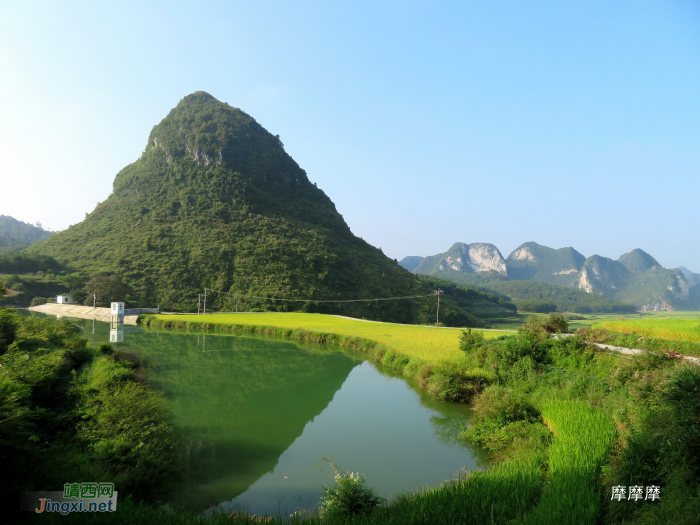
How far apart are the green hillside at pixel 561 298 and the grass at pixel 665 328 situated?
88.9 m

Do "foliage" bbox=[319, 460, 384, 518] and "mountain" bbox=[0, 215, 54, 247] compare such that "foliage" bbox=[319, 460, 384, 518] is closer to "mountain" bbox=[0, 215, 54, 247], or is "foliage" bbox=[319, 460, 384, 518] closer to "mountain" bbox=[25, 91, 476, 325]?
"mountain" bbox=[25, 91, 476, 325]

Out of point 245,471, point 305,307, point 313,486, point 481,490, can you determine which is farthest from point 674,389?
point 305,307

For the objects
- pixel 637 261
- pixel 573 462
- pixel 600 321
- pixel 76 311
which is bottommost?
pixel 76 311

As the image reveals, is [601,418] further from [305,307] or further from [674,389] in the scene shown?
[305,307]

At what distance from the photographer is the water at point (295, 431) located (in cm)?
610

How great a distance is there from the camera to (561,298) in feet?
414

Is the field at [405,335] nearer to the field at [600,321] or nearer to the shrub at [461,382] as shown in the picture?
the shrub at [461,382]

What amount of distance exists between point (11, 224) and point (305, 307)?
17162cm

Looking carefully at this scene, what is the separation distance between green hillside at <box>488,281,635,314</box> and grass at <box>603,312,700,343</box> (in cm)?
8888

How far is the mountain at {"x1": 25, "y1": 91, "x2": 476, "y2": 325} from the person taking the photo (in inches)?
1994

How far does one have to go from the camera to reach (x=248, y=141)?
89250mm

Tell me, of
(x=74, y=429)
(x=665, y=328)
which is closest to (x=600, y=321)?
(x=665, y=328)

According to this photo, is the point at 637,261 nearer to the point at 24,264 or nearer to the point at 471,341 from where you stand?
the point at 471,341

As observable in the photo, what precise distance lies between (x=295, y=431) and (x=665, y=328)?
11.4 m
